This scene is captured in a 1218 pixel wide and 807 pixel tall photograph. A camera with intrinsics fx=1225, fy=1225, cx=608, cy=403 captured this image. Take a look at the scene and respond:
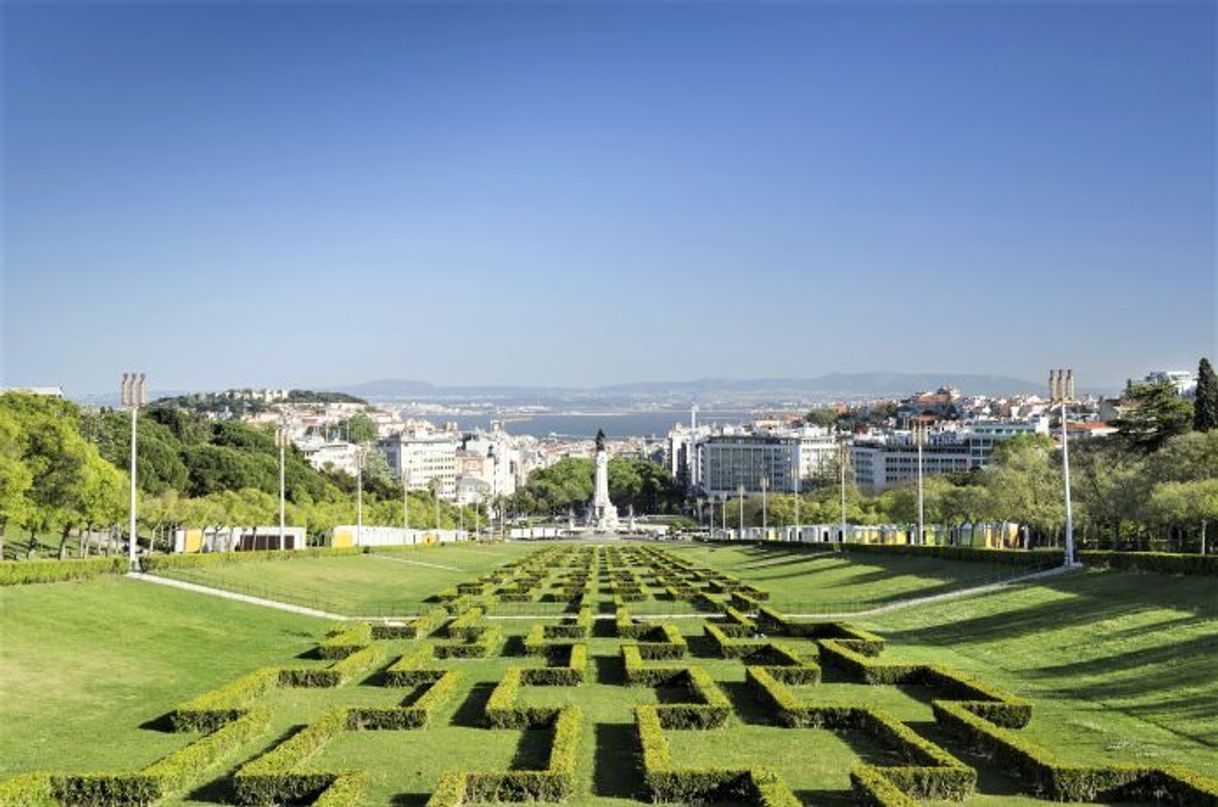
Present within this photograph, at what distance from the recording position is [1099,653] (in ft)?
102

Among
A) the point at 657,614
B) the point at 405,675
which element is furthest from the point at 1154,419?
the point at 405,675

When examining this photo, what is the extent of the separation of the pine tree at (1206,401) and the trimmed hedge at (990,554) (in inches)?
1410

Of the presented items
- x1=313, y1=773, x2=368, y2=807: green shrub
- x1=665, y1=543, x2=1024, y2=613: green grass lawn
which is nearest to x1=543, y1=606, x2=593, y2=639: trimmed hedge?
x1=665, y1=543, x2=1024, y2=613: green grass lawn

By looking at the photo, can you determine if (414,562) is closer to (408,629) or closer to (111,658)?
(408,629)

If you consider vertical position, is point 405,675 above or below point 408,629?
above

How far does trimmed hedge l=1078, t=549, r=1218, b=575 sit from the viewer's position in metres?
36.4

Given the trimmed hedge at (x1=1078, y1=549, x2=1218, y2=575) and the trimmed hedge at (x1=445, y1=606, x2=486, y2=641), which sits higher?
the trimmed hedge at (x1=1078, y1=549, x2=1218, y2=575)

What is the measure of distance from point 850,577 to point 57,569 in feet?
117

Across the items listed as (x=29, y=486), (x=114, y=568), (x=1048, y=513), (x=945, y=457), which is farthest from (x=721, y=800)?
(x=945, y=457)

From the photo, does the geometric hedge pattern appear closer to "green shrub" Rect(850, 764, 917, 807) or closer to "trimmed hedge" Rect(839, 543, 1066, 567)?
"green shrub" Rect(850, 764, 917, 807)

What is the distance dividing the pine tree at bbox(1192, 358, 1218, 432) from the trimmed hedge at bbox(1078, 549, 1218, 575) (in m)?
48.5

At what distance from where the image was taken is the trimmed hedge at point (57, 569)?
3538cm

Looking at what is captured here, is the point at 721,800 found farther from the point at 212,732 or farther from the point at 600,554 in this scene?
the point at 600,554

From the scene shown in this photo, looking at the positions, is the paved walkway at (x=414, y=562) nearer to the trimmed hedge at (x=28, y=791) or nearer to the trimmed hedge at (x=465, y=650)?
the trimmed hedge at (x=465, y=650)
